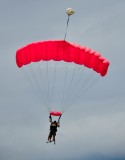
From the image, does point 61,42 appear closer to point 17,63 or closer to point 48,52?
point 48,52

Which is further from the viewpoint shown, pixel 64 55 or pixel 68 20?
pixel 64 55

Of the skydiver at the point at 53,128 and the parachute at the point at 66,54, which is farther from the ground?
the parachute at the point at 66,54

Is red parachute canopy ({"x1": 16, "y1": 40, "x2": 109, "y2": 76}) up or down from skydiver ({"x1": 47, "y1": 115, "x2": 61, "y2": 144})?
up

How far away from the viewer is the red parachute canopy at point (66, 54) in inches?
1443

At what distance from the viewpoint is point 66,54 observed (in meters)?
37.2

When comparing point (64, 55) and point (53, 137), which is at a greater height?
point (64, 55)

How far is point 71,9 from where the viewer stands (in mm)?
34812

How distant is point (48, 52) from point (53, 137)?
24.9ft

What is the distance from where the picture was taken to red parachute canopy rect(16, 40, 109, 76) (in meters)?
36.7

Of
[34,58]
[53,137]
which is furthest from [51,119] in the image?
[34,58]

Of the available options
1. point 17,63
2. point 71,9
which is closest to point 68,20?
point 71,9

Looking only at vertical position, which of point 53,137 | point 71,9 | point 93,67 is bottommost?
point 53,137

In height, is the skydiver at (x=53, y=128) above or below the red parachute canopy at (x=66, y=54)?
below

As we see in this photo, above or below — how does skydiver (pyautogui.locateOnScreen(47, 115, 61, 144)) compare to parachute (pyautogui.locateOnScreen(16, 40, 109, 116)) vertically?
below
